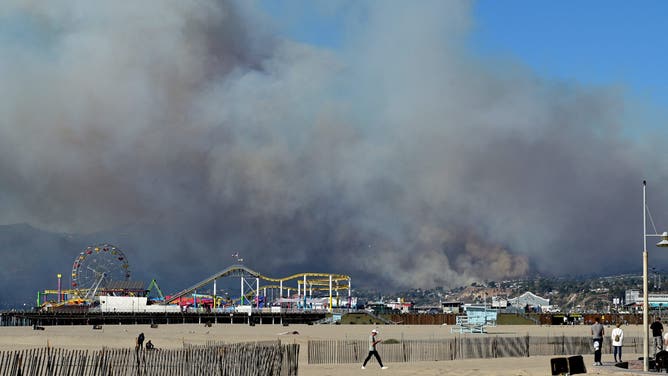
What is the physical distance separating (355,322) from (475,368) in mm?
96143

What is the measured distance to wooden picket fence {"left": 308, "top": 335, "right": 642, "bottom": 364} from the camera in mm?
46438

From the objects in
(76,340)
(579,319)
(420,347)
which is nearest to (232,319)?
(579,319)

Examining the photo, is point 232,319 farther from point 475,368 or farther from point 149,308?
point 475,368

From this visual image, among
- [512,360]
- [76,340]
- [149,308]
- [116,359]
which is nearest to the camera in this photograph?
[116,359]

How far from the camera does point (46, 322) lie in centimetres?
15875

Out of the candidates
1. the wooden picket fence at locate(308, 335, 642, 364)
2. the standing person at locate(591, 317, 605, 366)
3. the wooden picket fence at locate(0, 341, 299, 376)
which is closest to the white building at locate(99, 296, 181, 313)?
the wooden picket fence at locate(308, 335, 642, 364)

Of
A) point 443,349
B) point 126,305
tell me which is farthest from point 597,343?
point 126,305

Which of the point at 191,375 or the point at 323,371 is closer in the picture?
the point at 191,375

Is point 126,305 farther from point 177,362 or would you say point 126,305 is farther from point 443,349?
point 177,362

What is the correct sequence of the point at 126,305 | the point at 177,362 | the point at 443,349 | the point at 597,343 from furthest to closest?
1. the point at 126,305
2. the point at 443,349
3. the point at 597,343
4. the point at 177,362

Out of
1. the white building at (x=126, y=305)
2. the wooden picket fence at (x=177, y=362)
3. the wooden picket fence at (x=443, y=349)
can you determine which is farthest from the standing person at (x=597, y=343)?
the white building at (x=126, y=305)

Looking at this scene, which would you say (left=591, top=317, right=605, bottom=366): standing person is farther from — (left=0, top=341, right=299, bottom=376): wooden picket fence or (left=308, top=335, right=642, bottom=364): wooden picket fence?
(left=0, top=341, right=299, bottom=376): wooden picket fence

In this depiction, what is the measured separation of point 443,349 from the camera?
160ft

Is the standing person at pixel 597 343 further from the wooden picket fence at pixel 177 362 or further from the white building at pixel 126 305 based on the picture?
the white building at pixel 126 305
